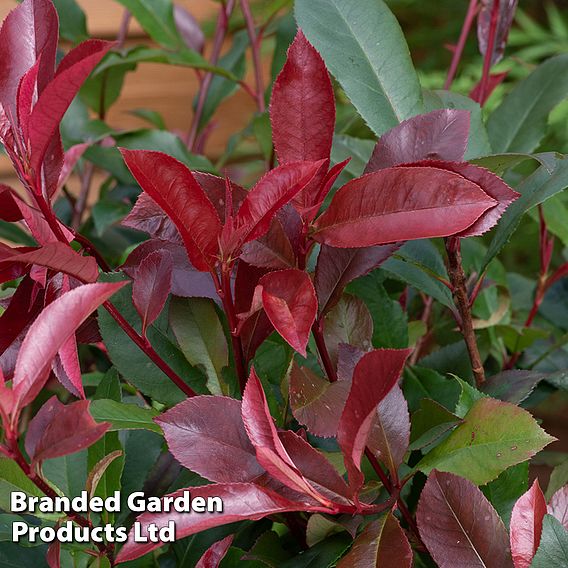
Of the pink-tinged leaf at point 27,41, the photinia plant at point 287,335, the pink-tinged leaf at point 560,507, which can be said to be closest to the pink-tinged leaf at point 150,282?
the photinia plant at point 287,335

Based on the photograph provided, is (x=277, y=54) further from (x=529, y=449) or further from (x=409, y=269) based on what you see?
(x=529, y=449)

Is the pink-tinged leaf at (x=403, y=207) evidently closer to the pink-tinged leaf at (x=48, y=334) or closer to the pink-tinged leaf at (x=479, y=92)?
the pink-tinged leaf at (x=48, y=334)

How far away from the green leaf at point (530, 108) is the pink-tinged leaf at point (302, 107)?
29cm

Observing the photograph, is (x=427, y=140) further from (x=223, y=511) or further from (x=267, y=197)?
(x=223, y=511)

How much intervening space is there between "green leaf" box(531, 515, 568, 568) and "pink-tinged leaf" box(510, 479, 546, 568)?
1cm

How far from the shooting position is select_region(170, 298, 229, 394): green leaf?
419mm

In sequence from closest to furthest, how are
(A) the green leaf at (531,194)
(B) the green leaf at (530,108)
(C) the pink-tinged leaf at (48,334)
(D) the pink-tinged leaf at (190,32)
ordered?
(C) the pink-tinged leaf at (48,334)
(A) the green leaf at (531,194)
(B) the green leaf at (530,108)
(D) the pink-tinged leaf at (190,32)

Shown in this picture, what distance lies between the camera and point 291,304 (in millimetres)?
339

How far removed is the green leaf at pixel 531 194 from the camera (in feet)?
1.33

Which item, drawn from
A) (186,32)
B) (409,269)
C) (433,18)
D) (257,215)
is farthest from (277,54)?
(433,18)

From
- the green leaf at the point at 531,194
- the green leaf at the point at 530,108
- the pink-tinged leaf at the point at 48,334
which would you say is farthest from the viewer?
the green leaf at the point at 530,108

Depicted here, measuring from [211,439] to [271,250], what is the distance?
9 cm

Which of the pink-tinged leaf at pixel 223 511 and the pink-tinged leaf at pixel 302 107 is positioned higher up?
the pink-tinged leaf at pixel 302 107

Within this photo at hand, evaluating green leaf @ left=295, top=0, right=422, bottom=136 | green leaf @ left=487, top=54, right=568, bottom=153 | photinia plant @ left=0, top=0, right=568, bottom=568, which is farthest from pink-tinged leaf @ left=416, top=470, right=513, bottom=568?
green leaf @ left=487, top=54, right=568, bottom=153
